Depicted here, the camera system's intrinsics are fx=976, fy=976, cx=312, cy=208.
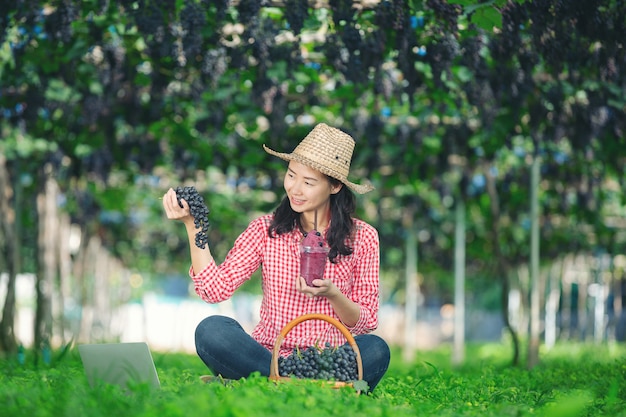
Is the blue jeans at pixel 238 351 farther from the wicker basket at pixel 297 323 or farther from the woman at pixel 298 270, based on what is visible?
the wicker basket at pixel 297 323

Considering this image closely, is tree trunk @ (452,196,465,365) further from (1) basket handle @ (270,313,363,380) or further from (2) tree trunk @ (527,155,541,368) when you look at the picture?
(1) basket handle @ (270,313,363,380)

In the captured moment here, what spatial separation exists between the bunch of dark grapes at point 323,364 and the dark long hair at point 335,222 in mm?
481

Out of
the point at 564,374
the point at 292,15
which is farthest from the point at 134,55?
the point at 564,374

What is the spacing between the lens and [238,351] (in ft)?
13.4

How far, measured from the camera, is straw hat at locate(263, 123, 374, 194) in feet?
13.7

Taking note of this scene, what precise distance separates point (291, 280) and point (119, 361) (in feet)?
2.82

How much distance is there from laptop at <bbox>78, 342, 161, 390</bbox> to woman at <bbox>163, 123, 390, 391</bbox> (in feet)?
1.25

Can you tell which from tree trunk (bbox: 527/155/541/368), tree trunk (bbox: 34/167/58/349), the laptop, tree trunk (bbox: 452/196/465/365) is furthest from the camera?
tree trunk (bbox: 452/196/465/365)

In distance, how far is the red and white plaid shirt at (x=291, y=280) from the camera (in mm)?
4215

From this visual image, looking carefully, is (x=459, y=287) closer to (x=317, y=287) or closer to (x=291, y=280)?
(x=291, y=280)

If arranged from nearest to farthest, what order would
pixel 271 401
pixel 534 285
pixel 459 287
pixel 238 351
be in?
pixel 271 401
pixel 238 351
pixel 534 285
pixel 459 287

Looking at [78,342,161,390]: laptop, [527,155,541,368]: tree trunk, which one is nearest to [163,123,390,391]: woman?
[78,342,161,390]: laptop

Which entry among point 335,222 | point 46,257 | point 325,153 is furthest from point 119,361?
point 46,257

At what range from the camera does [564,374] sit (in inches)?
255
